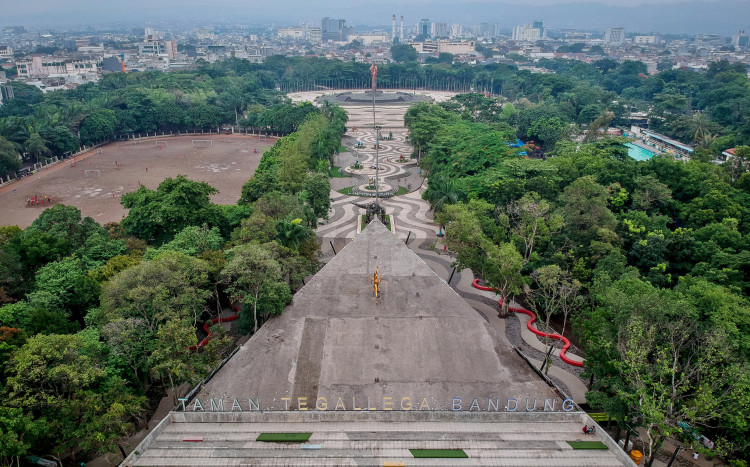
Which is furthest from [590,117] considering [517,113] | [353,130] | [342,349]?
[342,349]

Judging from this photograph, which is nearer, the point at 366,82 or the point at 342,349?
the point at 342,349

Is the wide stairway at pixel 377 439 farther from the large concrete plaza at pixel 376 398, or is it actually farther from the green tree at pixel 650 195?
the green tree at pixel 650 195

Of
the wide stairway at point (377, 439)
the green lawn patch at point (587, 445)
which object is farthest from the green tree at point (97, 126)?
the green lawn patch at point (587, 445)

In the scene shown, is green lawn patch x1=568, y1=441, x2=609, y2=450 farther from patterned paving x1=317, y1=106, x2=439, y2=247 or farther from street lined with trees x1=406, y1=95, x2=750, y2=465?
patterned paving x1=317, y1=106, x2=439, y2=247

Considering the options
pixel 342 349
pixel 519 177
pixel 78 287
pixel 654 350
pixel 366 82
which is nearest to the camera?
pixel 654 350

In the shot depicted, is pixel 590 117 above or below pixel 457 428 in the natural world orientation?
above

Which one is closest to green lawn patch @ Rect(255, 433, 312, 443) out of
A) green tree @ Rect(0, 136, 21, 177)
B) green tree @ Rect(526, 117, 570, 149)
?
green tree @ Rect(0, 136, 21, 177)

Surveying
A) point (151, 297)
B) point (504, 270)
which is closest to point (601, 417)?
point (504, 270)

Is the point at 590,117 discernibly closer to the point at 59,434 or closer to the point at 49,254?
the point at 49,254

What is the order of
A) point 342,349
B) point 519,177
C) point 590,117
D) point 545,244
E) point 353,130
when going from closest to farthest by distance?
point 342,349 < point 545,244 < point 519,177 < point 590,117 < point 353,130
